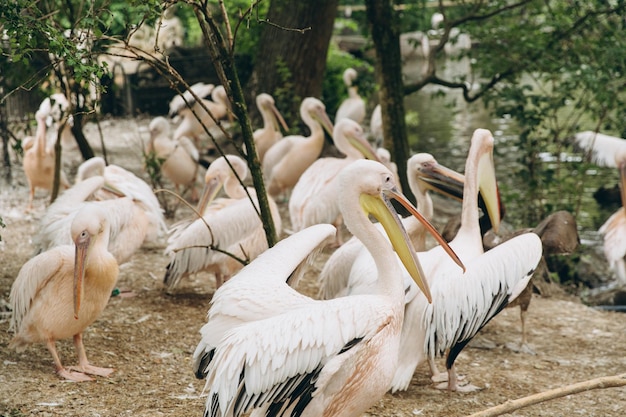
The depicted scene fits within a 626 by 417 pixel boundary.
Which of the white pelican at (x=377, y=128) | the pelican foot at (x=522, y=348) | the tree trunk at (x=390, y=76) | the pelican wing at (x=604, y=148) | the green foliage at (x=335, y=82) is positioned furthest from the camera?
the green foliage at (x=335, y=82)

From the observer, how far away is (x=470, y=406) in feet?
13.8

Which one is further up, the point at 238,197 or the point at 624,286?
the point at 238,197

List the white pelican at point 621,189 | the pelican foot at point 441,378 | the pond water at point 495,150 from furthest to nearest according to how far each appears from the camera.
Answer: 1. the pond water at point 495,150
2. the white pelican at point 621,189
3. the pelican foot at point 441,378

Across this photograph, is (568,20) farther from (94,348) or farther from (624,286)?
(94,348)

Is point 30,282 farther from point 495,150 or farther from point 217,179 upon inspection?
point 495,150

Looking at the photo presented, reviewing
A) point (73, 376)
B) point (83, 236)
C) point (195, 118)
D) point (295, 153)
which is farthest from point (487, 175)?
point (195, 118)

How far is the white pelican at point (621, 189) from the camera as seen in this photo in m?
6.41

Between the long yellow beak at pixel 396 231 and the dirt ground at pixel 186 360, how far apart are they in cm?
92

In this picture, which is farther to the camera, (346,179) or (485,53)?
(485,53)

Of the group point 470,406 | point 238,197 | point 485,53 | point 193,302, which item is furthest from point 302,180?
point 470,406

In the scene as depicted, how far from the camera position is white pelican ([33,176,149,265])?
18.0 ft

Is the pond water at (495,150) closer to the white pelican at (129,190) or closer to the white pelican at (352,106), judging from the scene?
the white pelican at (352,106)

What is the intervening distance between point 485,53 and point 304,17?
7.70 ft

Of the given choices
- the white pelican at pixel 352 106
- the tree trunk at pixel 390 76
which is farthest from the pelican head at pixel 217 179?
the white pelican at pixel 352 106
